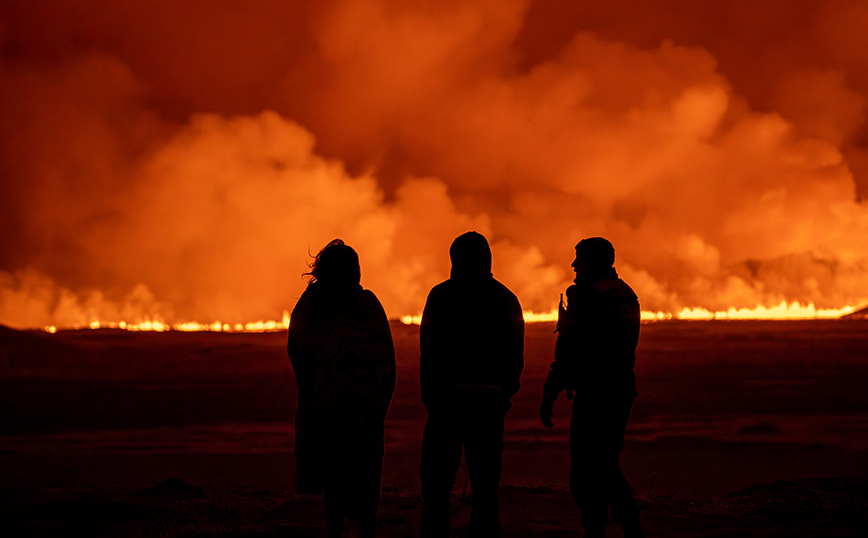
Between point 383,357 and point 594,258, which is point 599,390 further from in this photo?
point 383,357

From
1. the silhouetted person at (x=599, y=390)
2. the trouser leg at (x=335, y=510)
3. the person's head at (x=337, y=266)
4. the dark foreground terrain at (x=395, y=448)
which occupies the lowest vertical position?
the dark foreground terrain at (x=395, y=448)

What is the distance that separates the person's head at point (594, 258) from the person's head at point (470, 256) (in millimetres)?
695

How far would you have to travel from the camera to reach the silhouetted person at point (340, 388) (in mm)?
4320

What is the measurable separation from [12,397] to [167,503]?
1775cm

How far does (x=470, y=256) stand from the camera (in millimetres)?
4199

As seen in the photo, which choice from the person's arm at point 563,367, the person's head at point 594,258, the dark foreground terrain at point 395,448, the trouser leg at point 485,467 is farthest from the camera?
the dark foreground terrain at point 395,448

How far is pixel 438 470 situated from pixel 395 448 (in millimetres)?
9248

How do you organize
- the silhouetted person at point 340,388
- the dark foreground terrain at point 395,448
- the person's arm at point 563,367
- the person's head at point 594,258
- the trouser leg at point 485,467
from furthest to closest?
the dark foreground terrain at point 395,448 → the person's head at point 594,258 → the person's arm at point 563,367 → the silhouetted person at point 340,388 → the trouser leg at point 485,467

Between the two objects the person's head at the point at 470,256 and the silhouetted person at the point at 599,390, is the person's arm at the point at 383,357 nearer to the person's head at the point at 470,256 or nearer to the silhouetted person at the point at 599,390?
the person's head at the point at 470,256

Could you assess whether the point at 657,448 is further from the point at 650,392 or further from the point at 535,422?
the point at 650,392

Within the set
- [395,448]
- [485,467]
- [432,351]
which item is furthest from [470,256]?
[395,448]

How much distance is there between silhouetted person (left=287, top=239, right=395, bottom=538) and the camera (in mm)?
4320

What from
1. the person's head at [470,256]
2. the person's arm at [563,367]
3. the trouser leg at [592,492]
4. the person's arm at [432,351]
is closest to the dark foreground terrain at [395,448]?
the trouser leg at [592,492]

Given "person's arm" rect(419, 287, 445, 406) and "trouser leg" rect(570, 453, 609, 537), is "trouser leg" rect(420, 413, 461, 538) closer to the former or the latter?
"person's arm" rect(419, 287, 445, 406)
